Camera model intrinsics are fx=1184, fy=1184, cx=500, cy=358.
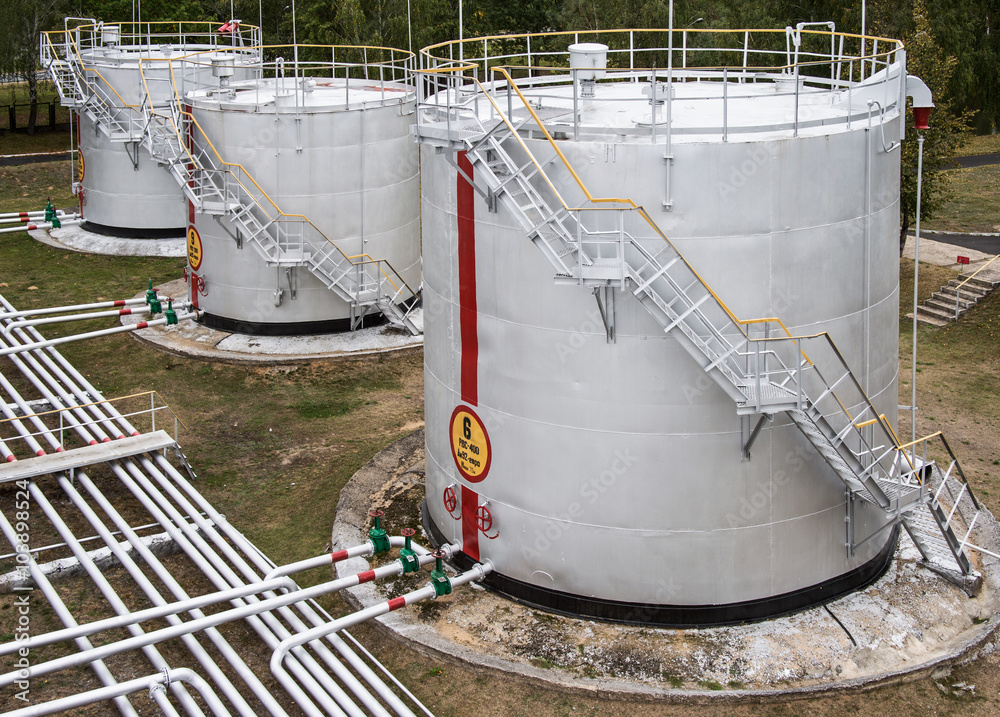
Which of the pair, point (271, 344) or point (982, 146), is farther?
point (982, 146)

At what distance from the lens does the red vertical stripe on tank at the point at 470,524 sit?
726 inches

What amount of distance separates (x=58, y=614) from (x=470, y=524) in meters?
6.26

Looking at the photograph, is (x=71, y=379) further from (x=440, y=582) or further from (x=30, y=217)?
(x=440, y=582)

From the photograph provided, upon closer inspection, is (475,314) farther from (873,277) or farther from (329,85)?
(329,85)

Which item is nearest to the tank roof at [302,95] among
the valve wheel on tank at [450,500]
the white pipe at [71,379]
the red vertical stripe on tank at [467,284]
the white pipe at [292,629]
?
the white pipe at [71,379]

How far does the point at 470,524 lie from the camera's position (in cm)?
1859

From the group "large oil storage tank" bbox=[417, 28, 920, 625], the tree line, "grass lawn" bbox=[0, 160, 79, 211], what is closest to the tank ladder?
the tree line

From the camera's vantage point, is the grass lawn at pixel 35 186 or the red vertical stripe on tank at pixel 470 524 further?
the grass lawn at pixel 35 186

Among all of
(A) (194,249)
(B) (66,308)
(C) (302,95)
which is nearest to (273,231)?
(A) (194,249)

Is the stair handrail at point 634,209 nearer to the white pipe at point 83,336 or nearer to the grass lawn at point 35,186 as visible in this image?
the white pipe at point 83,336

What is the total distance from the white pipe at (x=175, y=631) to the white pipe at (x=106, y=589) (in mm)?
522

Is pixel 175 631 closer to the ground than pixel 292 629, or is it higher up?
higher up

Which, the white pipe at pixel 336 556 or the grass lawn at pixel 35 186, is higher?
the grass lawn at pixel 35 186

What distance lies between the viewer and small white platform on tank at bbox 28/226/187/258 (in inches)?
1598
